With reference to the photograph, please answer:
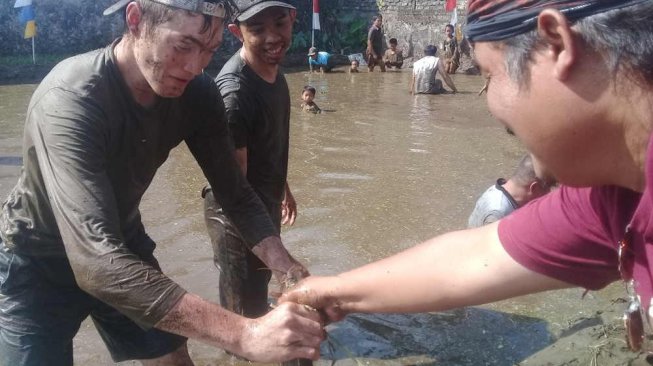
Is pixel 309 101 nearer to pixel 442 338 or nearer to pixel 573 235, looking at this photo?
pixel 442 338

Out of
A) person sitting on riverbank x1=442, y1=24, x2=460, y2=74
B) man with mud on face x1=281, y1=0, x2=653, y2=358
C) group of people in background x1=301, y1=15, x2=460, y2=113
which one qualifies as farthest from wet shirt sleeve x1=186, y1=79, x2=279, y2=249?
person sitting on riverbank x1=442, y1=24, x2=460, y2=74

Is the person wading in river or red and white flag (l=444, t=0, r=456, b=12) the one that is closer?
the person wading in river

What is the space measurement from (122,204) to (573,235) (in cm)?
191

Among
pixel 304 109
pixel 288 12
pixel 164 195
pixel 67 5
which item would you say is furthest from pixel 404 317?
pixel 67 5

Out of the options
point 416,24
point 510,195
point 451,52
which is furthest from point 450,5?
point 510,195

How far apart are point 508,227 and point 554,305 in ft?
9.81

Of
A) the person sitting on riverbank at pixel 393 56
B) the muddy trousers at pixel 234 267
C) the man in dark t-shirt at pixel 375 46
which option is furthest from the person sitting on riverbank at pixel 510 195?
the person sitting on riverbank at pixel 393 56

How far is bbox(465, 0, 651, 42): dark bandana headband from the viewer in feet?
4.57

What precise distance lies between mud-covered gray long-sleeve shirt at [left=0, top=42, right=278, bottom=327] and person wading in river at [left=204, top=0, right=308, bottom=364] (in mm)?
680

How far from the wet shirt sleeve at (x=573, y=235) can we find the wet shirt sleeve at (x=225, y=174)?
5.26 feet

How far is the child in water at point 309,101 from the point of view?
469 inches

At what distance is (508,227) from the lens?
→ 6.77 feet

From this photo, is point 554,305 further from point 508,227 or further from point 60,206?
point 60,206

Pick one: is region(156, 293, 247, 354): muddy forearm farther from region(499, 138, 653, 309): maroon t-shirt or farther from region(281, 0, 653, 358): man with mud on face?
region(499, 138, 653, 309): maroon t-shirt
